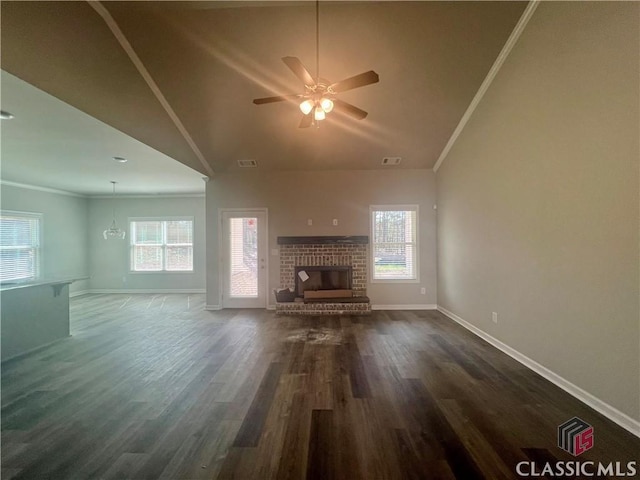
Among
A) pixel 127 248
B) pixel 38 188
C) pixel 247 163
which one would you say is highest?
pixel 247 163

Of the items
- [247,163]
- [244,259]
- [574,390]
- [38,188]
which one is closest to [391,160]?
[247,163]

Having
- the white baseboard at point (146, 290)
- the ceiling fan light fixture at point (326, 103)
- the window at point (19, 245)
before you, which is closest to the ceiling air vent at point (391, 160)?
the ceiling fan light fixture at point (326, 103)

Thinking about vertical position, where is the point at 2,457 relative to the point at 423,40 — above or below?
below

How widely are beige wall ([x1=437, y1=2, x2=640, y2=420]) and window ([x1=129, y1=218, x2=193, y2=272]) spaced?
714 cm

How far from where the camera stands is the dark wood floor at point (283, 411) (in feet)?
5.69

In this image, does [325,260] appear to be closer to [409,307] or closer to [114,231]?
[409,307]

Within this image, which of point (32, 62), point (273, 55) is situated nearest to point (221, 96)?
point (273, 55)

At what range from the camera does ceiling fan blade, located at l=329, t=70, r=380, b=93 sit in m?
2.40

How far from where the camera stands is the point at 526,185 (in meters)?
3.04

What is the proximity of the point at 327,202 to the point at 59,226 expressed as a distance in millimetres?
6928

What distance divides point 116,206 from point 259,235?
494cm

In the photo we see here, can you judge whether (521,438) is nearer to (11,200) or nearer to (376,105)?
(376,105)

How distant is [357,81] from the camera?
96.4 inches

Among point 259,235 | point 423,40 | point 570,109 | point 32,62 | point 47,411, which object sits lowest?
point 47,411
